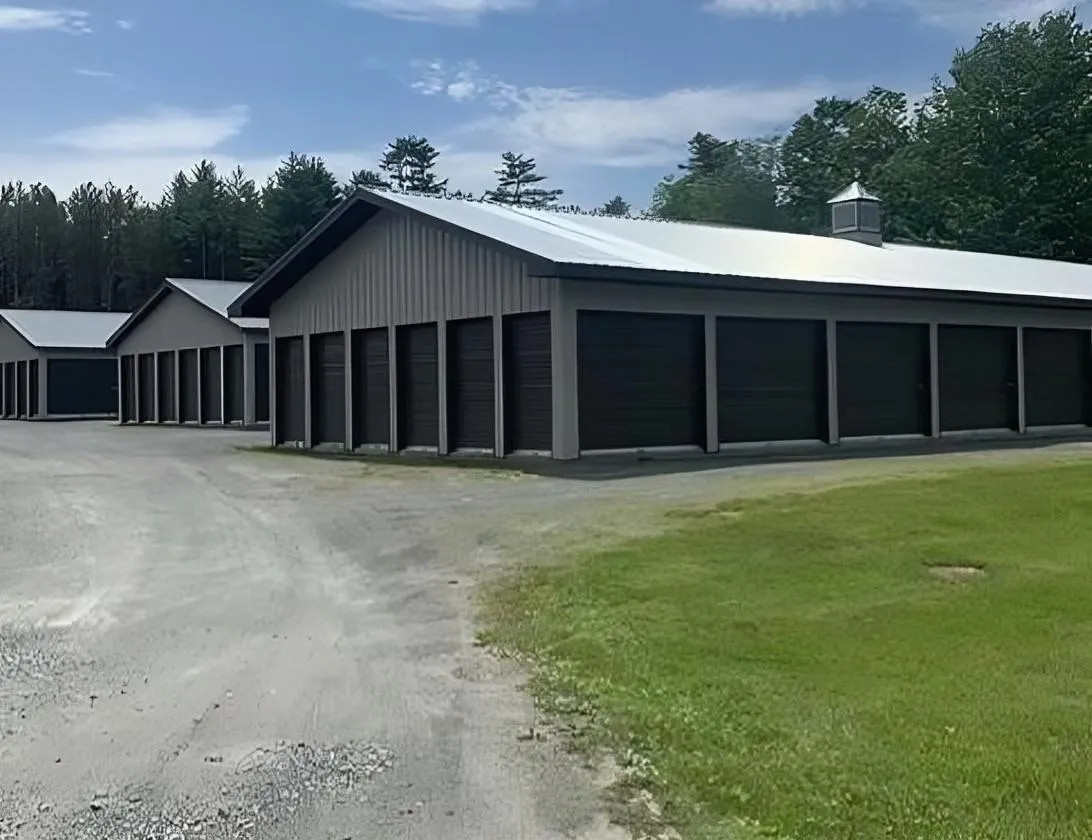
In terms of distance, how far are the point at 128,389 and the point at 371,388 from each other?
69.9 ft

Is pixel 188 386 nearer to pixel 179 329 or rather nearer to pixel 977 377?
pixel 179 329

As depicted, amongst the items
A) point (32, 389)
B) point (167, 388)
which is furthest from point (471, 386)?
point (32, 389)

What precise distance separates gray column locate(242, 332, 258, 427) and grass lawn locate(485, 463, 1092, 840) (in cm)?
2425

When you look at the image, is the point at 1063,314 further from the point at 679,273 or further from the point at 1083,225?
the point at 1083,225

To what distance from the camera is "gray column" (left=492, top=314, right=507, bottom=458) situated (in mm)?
17406

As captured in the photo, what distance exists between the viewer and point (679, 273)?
53.5 feet

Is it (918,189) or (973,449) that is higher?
(918,189)

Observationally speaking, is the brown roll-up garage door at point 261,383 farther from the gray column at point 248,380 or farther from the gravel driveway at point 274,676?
the gravel driveway at point 274,676

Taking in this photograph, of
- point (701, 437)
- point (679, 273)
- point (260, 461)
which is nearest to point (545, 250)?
point (679, 273)

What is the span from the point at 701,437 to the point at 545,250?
3.87m

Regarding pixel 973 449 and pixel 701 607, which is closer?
pixel 701 607

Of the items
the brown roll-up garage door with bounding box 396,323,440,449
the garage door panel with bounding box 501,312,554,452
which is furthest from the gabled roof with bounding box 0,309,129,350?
the garage door panel with bounding box 501,312,554,452

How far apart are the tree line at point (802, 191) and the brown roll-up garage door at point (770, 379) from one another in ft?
44.9

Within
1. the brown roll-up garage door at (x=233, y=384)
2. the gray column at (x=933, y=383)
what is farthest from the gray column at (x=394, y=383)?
the brown roll-up garage door at (x=233, y=384)
